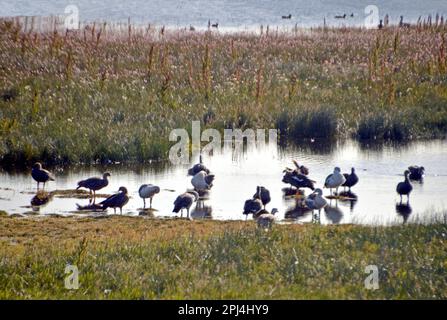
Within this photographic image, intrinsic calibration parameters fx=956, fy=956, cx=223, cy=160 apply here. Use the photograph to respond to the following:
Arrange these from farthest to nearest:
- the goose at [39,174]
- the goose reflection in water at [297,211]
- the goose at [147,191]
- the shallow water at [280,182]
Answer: the goose at [39,174]
the goose at [147,191]
the shallow water at [280,182]
the goose reflection in water at [297,211]

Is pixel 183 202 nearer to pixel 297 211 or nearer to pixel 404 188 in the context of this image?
pixel 297 211

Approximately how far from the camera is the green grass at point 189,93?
70.9 ft

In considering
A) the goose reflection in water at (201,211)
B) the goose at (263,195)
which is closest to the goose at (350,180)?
the goose at (263,195)

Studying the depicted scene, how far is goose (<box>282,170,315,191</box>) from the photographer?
17.8 m

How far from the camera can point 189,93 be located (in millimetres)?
25656

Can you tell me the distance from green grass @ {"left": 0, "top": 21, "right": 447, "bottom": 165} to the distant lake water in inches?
883

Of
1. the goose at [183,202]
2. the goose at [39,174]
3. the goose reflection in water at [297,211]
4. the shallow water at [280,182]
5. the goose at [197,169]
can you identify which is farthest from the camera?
the goose at [197,169]

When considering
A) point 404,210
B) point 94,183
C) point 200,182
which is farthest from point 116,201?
point 404,210

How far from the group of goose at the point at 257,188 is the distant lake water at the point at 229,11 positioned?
34607 mm

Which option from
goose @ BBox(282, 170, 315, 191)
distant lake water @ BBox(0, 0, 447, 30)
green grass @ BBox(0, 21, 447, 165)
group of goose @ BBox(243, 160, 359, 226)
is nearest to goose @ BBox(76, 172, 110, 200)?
group of goose @ BBox(243, 160, 359, 226)

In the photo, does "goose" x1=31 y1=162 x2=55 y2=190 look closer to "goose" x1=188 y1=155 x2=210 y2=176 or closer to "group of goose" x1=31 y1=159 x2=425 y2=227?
"group of goose" x1=31 y1=159 x2=425 y2=227

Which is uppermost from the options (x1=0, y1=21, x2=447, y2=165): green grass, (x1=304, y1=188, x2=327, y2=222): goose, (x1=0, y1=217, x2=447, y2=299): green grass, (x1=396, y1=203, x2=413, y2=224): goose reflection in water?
(x1=0, y1=21, x2=447, y2=165): green grass

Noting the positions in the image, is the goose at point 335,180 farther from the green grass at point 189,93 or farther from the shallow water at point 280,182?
the green grass at point 189,93

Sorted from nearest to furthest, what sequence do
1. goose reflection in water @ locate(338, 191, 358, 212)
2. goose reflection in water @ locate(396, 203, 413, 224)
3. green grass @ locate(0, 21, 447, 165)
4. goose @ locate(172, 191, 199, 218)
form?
goose reflection in water @ locate(396, 203, 413, 224) → goose @ locate(172, 191, 199, 218) → goose reflection in water @ locate(338, 191, 358, 212) → green grass @ locate(0, 21, 447, 165)
